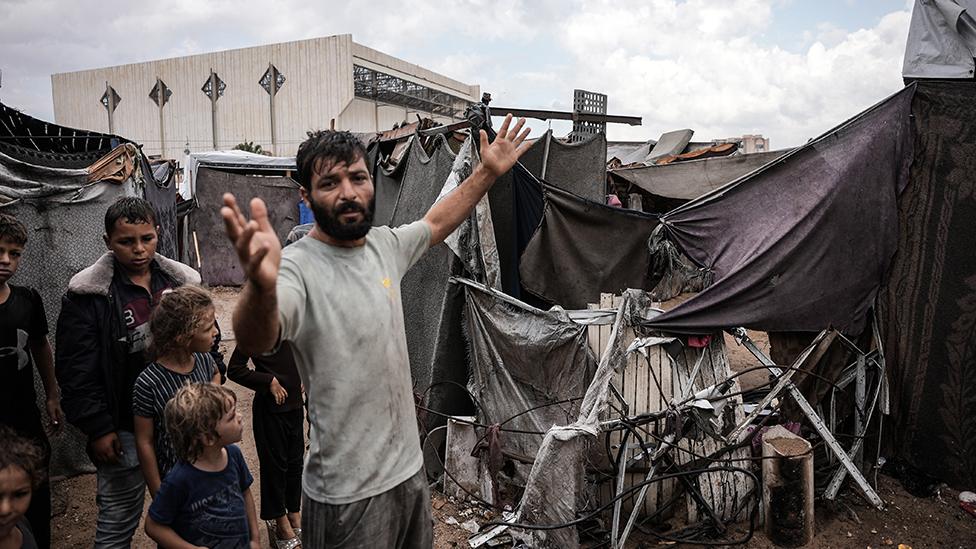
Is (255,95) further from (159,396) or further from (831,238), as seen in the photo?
(159,396)

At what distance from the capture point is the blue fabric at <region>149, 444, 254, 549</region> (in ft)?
→ 6.91

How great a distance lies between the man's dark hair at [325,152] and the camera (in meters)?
1.72

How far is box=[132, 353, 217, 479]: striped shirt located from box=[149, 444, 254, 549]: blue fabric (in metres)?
0.33

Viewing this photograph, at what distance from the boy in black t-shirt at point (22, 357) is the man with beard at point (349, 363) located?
1812 millimetres

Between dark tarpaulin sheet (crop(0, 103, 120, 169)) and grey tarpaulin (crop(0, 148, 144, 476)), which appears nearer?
grey tarpaulin (crop(0, 148, 144, 476))

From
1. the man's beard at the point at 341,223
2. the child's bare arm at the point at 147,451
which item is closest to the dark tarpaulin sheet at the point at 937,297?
the man's beard at the point at 341,223

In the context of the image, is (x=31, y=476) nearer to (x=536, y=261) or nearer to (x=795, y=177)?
(x=536, y=261)

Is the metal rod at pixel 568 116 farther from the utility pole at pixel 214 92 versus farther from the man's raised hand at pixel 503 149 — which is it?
the utility pole at pixel 214 92

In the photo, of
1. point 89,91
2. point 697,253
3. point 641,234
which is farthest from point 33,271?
point 89,91

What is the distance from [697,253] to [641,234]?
1.48 ft

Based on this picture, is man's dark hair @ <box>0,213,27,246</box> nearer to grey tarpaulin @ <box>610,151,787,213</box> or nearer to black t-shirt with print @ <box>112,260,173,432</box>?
black t-shirt with print @ <box>112,260,173,432</box>

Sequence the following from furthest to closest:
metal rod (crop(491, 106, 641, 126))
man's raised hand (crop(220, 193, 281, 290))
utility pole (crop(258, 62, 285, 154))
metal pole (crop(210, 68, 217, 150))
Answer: metal pole (crop(210, 68, 217, 150))
utility pole (crop(258, 62, 285, 154))
metal rod (crop(491, 106, 641, 126))
man's raised hand (crop(220, 193, 281, 290))

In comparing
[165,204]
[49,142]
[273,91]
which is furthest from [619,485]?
[273,91]

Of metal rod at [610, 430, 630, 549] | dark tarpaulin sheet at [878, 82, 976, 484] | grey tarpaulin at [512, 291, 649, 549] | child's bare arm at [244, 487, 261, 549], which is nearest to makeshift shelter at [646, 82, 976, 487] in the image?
dark tarpaulin sheet at [878, 82, 976, 484]
